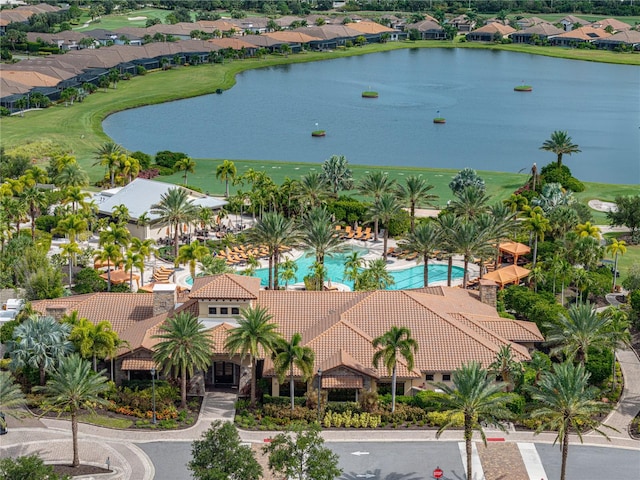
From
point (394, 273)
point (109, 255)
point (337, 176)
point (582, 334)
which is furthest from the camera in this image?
point (337, 176)

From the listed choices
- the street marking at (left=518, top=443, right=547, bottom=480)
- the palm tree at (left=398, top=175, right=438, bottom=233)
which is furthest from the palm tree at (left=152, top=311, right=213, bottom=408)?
the palm tree at (left=398, top=175, right=438, bottom=233)

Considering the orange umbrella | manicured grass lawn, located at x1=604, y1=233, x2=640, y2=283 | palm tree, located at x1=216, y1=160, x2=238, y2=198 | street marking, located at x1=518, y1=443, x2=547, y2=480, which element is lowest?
manicured grass lawn, located at x1=604, y1=233, x2=640, y2=283

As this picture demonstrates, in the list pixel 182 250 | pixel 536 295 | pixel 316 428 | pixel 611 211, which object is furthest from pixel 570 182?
pixel 316 428

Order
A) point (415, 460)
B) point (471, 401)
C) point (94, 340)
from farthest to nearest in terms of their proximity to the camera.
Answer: point (94, 340), point (415, 460), point (471, 401)

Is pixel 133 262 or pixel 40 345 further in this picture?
pixel 133 262

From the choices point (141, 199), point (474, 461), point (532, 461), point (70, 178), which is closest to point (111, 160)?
point (70, 178)

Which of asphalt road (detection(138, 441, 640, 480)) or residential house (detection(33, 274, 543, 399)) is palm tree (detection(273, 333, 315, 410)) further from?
asphalt road (detection(138, 441, 640, 480))

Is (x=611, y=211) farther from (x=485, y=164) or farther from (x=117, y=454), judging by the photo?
(x=117, y=454)

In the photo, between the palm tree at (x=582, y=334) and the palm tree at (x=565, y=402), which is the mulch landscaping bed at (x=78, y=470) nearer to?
the palm tree at (x=565, y=402)

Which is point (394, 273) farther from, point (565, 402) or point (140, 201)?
point (565, 402)
